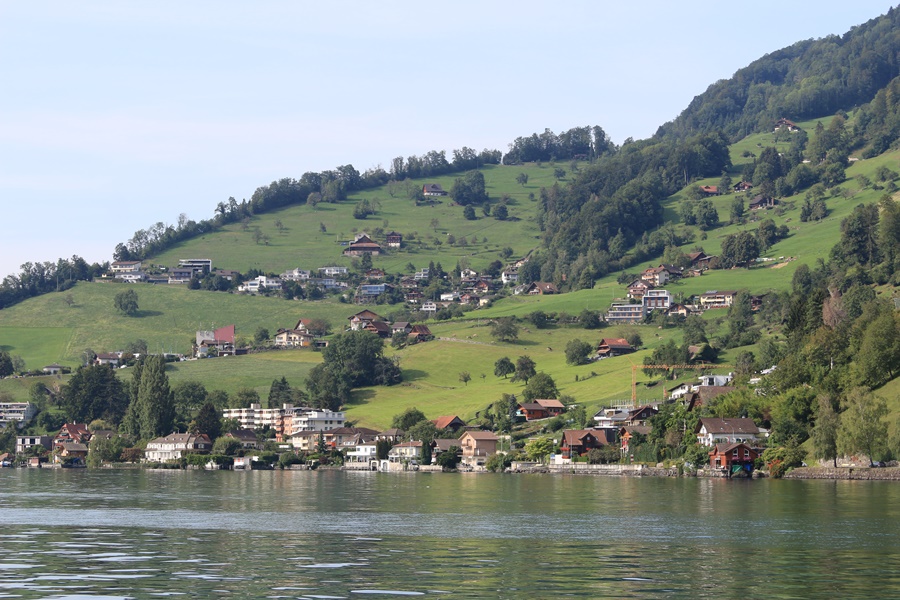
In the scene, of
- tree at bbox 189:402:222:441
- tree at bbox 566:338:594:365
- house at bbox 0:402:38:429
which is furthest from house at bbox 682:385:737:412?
house at bbox 0:402:38:429

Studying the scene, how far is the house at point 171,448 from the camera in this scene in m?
148

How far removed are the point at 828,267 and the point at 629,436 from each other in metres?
68.7

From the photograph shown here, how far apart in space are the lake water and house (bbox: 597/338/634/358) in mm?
87488

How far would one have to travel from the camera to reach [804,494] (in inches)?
2896

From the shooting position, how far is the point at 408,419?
14925cm

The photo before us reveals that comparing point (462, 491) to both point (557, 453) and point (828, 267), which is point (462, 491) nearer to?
point (557, 453)

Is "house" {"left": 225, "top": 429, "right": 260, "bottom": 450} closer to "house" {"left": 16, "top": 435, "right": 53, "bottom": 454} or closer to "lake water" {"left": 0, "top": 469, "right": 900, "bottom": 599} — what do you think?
"house" {"left": 16, "top": 435, "right": 53, "bottom": 454}

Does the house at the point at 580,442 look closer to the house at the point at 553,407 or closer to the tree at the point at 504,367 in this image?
the house at the point at 553,407

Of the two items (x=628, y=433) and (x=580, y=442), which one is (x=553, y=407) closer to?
(x=580, y=442)

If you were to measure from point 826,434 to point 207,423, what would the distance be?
288 ft

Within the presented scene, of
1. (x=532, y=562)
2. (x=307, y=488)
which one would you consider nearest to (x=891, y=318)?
(x=307, y=488)

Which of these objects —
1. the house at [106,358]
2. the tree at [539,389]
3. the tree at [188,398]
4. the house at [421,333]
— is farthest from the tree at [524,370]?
the house at [106,358]

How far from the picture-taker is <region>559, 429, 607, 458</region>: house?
12494cm

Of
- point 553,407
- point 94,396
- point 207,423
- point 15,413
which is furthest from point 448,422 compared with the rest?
point 15,413
